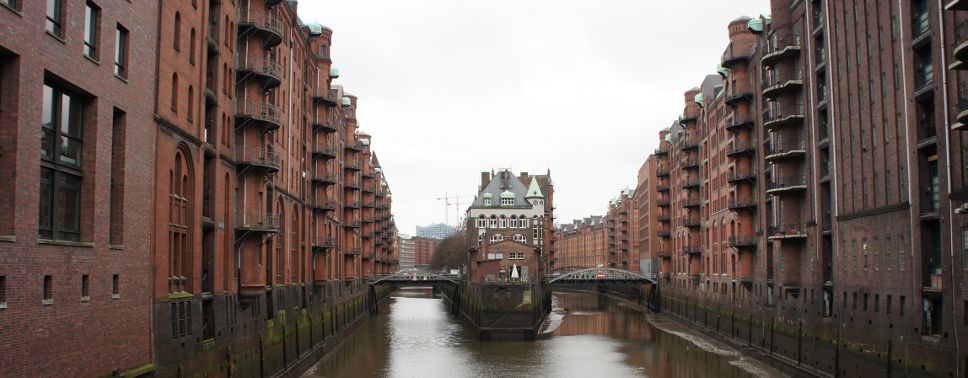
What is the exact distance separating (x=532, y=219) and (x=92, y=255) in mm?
57149

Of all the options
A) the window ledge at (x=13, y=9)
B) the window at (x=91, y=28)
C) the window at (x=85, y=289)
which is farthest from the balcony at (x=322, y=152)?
the window ledge at (x=13, y=9)

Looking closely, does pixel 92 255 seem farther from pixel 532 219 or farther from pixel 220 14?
pixel 532 219

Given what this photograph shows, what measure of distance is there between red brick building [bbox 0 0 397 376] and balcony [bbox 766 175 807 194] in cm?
2388

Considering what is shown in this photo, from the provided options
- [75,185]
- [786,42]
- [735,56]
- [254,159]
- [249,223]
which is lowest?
[249,223]

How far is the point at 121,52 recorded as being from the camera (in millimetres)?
20688

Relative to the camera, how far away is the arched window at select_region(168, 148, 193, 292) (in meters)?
24.3

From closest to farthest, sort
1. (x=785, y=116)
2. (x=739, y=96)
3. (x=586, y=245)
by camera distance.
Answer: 1. (x=785, y=116)
2. (x=739, y=96)
3. (x=586, y=245)

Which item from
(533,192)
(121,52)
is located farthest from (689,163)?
(121,52)

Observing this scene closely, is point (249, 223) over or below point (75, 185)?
below

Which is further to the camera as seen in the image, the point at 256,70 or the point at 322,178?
the point at 322,178

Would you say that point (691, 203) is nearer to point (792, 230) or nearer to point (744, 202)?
point (744, 202)

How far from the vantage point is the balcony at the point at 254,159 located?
31594 mm

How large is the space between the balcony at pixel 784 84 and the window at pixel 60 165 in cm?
3204

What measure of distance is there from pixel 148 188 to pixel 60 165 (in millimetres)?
4525
